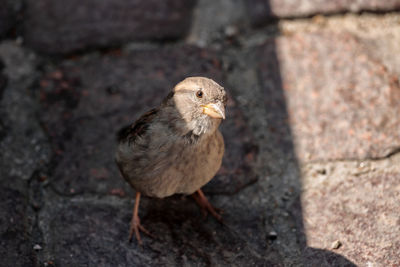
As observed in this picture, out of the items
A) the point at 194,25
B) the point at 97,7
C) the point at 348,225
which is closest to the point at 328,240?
the point at 348,225

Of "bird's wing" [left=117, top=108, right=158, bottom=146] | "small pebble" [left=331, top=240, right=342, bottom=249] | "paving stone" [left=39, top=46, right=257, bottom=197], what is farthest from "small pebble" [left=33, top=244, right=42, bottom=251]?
"small pebble" [left=331, top=240, right=342, bottom=249]

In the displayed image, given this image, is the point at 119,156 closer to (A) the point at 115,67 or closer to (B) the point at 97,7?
(A) the point at 115,67

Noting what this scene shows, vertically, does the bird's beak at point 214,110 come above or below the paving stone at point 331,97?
above

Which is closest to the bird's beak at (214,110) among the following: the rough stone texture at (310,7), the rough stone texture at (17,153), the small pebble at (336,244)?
the small pebble at (336,244)

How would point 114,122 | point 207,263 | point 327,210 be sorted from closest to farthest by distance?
point 207,263 < point 327,210 < point 114,122

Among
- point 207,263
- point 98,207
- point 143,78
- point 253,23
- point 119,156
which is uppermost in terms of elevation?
point 253,23

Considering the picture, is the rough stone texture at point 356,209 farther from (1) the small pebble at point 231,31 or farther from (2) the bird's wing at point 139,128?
(1) the small pebble at point 231,31

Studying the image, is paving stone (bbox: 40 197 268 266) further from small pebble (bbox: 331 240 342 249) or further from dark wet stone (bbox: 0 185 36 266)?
small pebble (bbox: 331 240 342 249)

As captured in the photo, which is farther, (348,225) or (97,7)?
(97,7)

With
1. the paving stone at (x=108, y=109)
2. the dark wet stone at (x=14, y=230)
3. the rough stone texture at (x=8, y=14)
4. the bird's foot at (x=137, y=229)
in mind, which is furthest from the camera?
the rough stone texture at (x=8, y=14)
